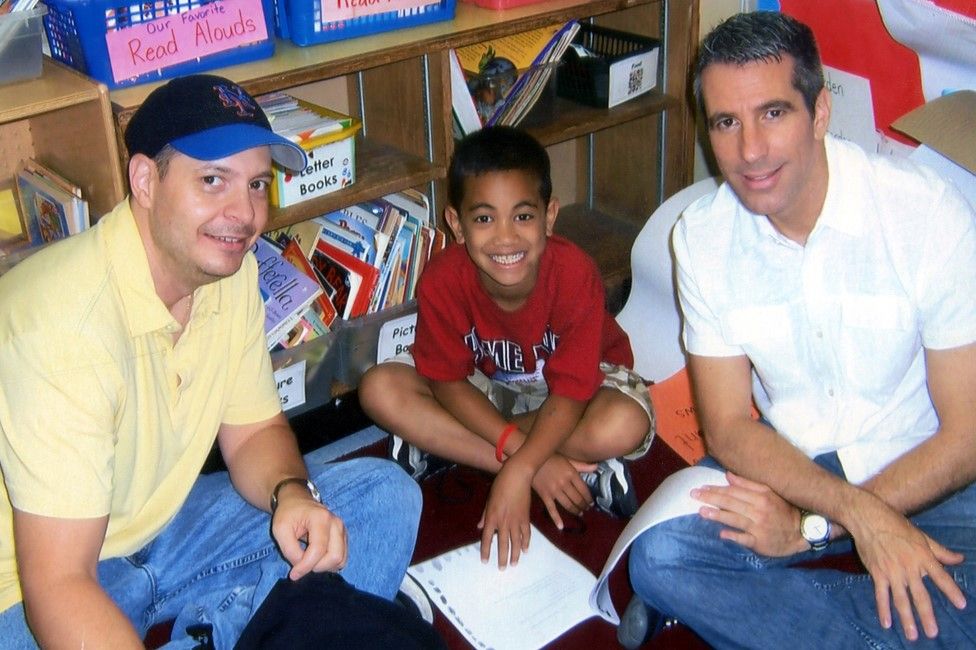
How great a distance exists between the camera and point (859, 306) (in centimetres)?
159

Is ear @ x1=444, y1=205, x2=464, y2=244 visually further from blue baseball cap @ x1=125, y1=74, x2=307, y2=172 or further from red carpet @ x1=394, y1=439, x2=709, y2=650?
blue baseball cap @ x1=125, y1=74, x2=307, y2=172

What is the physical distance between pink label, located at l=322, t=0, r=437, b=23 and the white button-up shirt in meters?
0.83

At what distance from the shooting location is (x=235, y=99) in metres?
1.40

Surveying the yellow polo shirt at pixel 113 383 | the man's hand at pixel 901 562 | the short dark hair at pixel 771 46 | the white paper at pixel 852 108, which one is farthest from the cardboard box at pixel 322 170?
the man's hand at pixel 901 562

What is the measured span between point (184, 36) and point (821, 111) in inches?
45.0

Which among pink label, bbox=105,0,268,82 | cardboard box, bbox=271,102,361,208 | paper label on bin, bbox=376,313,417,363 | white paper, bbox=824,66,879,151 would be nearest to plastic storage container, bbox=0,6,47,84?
pink label, bbox=105,0,268,82

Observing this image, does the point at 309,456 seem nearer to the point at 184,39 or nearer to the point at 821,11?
the point at 184,39

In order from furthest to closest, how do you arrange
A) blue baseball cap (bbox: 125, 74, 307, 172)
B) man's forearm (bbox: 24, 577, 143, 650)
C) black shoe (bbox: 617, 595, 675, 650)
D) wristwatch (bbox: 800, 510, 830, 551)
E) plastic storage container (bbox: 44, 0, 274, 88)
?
plastic storage container (bbox: 44, 0, 274, 88)
black shoe (bbox: 617, 595, 675, 650)
wristwatch (bbox: 800, 510, 830, 551)
blue baseball cap (bbox: 125, 74, 307, 172)
man's forearm (bbox: 24, 577, 143, 650)

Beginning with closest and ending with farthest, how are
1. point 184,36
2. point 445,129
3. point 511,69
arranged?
1. point 184,36
2. point 445,129
3. point 511,69

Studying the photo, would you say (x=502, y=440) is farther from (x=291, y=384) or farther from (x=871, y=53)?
(x=871, y=53)

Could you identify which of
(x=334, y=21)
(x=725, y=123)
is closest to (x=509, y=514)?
(x=725, y=123)

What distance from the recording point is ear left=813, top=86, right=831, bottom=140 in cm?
152

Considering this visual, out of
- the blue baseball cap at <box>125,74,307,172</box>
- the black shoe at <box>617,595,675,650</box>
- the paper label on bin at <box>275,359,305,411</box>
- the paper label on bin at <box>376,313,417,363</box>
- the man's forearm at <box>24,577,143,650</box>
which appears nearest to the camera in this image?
the man's forearm at <box>24,577,143,650</box>

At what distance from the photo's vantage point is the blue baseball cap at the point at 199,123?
1338 millimetres
